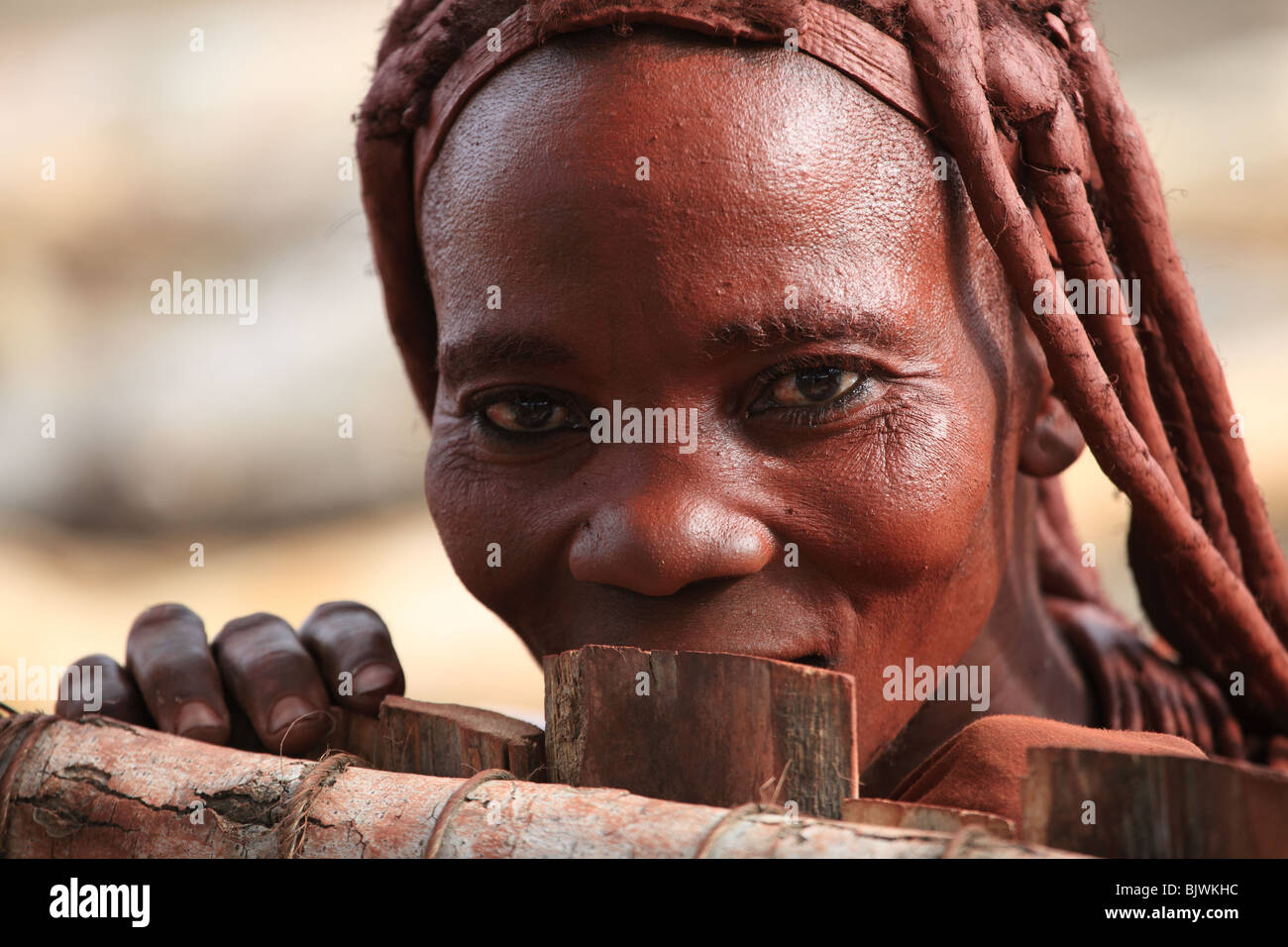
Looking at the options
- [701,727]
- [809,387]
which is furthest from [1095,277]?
[701,727]

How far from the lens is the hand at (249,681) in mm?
2594

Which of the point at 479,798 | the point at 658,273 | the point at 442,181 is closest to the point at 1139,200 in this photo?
Result: the point at 658,273

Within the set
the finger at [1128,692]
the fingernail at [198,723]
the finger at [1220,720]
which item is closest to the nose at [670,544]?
the fingernail at [198,723]

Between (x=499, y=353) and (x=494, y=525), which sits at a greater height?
(x=499, y=353)

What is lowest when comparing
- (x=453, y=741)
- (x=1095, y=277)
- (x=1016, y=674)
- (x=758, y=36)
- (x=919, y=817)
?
(x=919, y=817)

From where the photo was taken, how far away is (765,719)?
196 cm

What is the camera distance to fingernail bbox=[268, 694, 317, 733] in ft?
8.45

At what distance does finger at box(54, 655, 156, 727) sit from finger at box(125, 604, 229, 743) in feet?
0.07

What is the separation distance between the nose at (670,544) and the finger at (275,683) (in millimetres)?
615

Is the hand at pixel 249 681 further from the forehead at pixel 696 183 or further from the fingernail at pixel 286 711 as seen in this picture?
the forehead at pixel 696 183

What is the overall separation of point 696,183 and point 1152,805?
1.26 m

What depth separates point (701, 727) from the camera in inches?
79.4

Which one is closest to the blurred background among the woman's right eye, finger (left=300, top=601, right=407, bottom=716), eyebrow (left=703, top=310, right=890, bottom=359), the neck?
the neck

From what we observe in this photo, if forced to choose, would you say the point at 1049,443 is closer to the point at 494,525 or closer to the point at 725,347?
the point at 725,347
